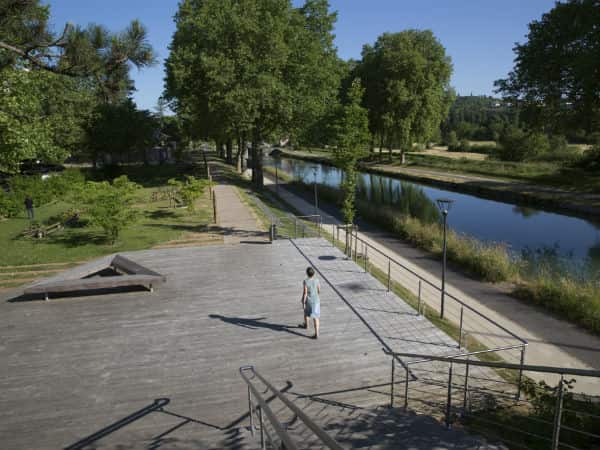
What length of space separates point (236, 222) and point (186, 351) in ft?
36.1

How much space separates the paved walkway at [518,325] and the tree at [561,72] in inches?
734

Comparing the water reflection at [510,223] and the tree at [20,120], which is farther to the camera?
the water reflection at [510,223]

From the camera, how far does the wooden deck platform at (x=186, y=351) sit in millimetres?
5906

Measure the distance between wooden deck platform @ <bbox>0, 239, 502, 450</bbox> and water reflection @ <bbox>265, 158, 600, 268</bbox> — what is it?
1329cm

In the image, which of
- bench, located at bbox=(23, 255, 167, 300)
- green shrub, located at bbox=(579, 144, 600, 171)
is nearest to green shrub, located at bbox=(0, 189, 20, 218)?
bench, located at bbox=(23, 255, 167, 300)

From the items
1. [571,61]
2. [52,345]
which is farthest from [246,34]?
[52,345]

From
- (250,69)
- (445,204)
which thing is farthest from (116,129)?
(445,204)

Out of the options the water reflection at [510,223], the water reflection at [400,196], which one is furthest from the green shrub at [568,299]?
the water reflection at [400,196]

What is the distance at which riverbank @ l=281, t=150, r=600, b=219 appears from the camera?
1121 inches

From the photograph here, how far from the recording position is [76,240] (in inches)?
632

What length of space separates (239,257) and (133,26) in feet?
25.4

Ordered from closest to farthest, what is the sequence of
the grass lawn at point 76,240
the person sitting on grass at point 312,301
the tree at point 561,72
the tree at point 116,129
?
the person sitting on grass at point 312,301 → the grass lawn at point 76,240 → the tree at point 561,72 → the tree at point 116,129

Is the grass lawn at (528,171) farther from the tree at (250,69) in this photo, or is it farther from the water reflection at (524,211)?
the tree at (250,69)

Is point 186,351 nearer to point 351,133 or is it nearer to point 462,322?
point 462,322
